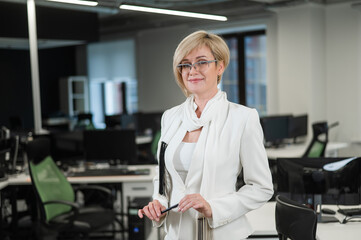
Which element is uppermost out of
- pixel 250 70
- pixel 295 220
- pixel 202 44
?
pixel 250 70

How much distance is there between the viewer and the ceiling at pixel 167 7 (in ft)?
24.0

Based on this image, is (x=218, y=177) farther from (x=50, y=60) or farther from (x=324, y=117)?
(x=50, y=60)

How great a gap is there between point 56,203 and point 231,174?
274 centimetres

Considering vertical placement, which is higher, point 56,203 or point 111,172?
point 111,172

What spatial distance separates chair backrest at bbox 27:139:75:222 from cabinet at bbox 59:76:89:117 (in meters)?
8.92

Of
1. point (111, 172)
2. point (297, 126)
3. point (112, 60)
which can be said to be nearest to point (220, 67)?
point (111, 172)

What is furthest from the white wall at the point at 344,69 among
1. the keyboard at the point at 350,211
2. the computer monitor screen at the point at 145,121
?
the keyboard at the point at 350,211

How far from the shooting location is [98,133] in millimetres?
5352

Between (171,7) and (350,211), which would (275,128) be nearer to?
(171,7)

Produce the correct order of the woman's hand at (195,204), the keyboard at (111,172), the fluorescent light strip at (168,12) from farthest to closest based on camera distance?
the fluorescent light strip at (168,12) → the keyboard at (111,172) → the woman's hand at (195,204)

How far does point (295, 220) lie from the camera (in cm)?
230

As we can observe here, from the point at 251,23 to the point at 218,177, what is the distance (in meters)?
7.95

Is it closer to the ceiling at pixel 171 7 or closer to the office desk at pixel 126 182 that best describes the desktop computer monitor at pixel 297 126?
the ceiling at pixel 171 7

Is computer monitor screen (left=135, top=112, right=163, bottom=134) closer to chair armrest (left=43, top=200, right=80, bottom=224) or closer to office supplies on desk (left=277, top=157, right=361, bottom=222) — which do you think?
chair armrest (left=43, top=200, right=80, bottom=224)
